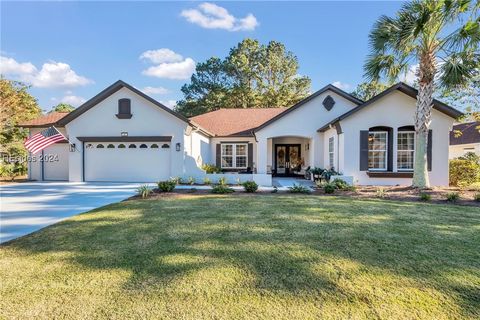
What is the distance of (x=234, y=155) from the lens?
2064cm

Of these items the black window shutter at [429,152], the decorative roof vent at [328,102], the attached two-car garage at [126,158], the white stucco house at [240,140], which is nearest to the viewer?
the black window shutter at [429,152]

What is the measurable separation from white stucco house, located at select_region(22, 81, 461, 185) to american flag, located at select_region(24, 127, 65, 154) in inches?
22.8

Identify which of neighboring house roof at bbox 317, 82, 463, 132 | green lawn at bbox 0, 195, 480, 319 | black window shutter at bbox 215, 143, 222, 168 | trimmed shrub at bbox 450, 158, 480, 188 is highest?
neighboring house roof at bbox 317, 82, 463, 132

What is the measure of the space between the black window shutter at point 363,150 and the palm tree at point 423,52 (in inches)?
90.4

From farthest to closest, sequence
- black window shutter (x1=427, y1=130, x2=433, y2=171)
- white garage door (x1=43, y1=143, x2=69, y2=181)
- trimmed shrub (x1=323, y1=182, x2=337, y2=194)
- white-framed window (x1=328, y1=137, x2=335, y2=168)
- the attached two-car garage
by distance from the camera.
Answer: white garage door (x1=43, y1=143, x2=69, y2=181)
the attached two-car garage
white-framed window (x1=328, y1=137, x2=335, y2=168)
black window shutter (x1=427, y1=130, x2=433, y2=171)
trimmed shrub (x1=323, y1=182, x2=337, y2=194)

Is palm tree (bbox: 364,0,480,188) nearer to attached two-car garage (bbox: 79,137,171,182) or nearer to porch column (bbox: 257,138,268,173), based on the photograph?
porch column (bbox: 257,138,268,173)

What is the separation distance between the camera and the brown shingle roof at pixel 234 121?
814 inches

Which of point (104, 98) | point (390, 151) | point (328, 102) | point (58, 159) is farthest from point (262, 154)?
point (58, 159)

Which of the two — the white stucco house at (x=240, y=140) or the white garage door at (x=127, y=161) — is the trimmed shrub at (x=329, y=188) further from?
the white garage door at (x=127, y=161)

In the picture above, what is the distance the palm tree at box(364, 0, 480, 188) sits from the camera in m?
11.0

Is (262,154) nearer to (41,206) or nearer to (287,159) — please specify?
(287,159)

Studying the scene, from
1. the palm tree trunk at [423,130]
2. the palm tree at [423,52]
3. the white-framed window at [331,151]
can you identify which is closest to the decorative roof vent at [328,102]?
the white-framed window at [331,151]

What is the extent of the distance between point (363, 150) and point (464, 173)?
5.85m

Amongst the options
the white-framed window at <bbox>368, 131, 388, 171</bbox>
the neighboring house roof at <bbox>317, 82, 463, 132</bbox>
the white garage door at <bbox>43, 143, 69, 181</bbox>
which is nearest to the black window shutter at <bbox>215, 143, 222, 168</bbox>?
the neighboring house roof at <bbox>317, 82, 463, 132</bbox>
